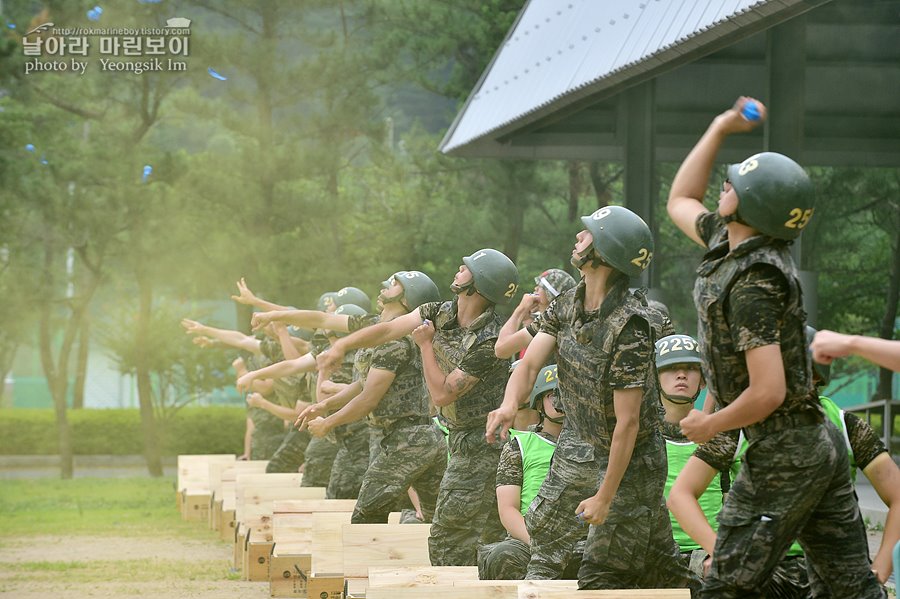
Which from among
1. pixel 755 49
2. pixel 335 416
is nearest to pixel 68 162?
pixel 755 49

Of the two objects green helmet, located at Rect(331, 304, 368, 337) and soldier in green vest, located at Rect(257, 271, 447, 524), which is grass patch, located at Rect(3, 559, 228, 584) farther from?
soldier in green vest, located at Rect(257, 271, 447, 524)

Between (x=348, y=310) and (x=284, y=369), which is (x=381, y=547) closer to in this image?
(x=284, y=369)

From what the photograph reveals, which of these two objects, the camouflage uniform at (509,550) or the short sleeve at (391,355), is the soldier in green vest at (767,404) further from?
the short sleeve at (391,355)

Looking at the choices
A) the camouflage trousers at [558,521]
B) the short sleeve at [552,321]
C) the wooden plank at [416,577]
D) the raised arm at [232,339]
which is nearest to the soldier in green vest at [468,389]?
the wooden plank at [416,577]

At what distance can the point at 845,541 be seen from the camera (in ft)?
17.7

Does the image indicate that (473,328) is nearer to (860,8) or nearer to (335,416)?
(335,416)

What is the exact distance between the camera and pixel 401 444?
A: 34.0ft

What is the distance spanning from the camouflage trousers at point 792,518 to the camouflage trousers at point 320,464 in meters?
8.88

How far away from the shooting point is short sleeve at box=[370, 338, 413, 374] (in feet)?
33.3

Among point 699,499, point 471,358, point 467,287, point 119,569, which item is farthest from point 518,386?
point 119,569

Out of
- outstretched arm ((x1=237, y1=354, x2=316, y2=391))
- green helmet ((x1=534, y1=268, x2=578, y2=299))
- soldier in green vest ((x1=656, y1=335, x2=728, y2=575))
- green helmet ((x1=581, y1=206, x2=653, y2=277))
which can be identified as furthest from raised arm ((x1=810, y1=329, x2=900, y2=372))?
outstretched arm ((x1=237, y1=354, x2=316, y2=391))

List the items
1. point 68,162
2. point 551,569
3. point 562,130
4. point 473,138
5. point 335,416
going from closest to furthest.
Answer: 1. point 551,569
2. point 335,416
3. point 473,138
4. point 562,130
5. point 68,162

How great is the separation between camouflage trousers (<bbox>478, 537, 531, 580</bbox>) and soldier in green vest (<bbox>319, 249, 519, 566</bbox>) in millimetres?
1093

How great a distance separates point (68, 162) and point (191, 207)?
264 cm
